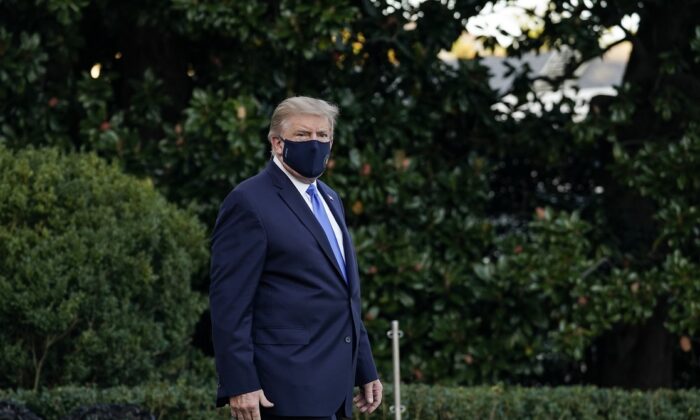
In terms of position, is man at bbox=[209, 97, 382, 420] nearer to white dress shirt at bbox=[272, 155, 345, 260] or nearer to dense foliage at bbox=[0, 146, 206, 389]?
white dress shirt at bbox=[272, 155, 345, 260]

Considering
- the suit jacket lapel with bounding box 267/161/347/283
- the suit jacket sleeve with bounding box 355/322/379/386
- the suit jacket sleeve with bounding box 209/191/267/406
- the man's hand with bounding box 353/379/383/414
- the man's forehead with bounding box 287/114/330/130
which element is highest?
the man's forehead with bounding box 287/114/330/130

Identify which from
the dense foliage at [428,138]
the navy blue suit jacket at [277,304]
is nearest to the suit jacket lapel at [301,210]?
the navy blue suit jacket at [277,304]

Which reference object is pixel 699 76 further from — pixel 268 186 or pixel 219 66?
pixel 268 186

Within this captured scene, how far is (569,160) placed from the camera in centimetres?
950

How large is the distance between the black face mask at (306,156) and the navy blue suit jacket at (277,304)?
7 centimetres

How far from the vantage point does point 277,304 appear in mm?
3850

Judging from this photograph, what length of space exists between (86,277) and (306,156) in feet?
9.84

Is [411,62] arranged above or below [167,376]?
above

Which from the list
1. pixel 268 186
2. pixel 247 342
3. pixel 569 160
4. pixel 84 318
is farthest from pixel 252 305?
pixel 569 160

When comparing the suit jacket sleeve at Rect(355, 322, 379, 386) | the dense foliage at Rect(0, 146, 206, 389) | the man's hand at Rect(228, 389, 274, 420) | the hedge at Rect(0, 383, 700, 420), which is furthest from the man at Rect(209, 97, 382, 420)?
the dense foliage at Rect(0, 146, 206, 389)

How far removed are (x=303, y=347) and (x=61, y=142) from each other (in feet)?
16.2

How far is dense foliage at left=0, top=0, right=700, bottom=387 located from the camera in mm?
8039

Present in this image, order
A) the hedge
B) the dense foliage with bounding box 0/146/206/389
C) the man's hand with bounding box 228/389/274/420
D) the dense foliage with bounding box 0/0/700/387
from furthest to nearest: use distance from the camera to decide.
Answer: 1. the dense foliage with bounding box 0/0/700/387
2. the dense foliage with bounding box 0/146/206/389
3. the hedge
4. the man's hand with bounding box 228/389/274/420

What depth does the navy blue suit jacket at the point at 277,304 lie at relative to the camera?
3.77 m
